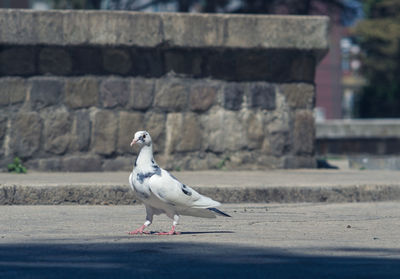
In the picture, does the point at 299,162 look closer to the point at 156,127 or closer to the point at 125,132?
the point at 156,127

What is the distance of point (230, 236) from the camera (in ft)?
17.0

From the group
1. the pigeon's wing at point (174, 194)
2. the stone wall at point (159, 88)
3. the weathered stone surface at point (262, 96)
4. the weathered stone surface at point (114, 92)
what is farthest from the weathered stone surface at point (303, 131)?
the pigeon's wing at point (174, 194)

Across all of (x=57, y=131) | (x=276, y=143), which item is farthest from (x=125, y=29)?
(x=276, y=143)

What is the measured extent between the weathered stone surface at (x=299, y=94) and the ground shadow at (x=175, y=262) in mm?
4687

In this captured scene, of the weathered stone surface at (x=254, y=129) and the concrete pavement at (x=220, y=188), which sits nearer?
the concrete pavement at (x=220, y=188)

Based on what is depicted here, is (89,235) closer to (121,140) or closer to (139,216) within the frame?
Result: (139,216)

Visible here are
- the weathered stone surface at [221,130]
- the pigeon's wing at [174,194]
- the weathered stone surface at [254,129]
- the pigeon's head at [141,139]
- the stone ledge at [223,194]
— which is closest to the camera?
the pigeon's wing at [174,194]

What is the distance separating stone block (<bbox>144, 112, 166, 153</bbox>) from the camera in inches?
348

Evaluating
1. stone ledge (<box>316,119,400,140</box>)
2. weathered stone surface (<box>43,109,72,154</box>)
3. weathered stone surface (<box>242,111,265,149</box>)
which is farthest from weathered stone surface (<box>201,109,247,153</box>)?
stone ledge (<box>316,119,400,140</box>)

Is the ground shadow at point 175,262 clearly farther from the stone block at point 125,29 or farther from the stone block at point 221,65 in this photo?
the stone block at point 221,65

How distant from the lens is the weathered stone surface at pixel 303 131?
923 cm

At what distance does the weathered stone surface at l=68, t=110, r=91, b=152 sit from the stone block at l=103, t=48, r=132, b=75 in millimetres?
585

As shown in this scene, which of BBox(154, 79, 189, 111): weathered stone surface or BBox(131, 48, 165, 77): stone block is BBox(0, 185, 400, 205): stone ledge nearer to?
BBox(154, 79, 189, 111): weathered stone surface

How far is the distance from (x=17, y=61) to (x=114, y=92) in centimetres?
105
